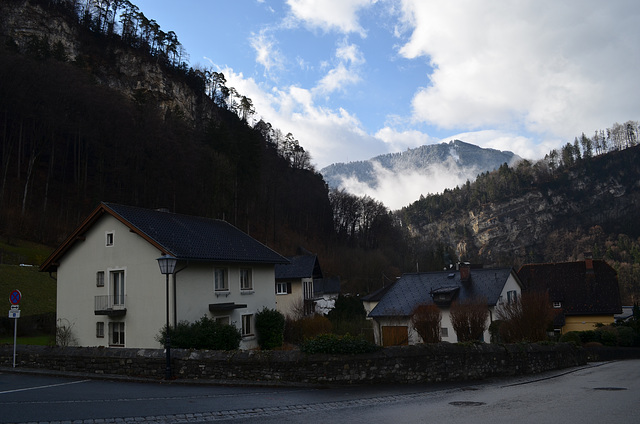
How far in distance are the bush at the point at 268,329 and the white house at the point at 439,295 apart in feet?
33.1

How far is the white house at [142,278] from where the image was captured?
2548cm

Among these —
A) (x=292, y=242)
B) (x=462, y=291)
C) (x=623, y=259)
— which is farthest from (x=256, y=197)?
(x=623, y=259)

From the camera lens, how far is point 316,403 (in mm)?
12320

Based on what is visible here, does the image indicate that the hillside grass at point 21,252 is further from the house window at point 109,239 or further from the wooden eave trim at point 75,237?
the house window at point 109,239

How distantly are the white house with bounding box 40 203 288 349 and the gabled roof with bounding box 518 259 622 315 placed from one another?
3360 centimetres

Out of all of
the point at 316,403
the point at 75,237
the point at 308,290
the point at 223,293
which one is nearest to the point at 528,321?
the point at 223,293

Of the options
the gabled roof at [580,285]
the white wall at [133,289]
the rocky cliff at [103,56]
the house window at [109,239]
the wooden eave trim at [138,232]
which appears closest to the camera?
the wooden eave trim at [138,232]

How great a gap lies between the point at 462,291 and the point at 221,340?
25.0 m

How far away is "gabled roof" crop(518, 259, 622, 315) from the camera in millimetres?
52156

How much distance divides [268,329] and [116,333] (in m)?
8.51

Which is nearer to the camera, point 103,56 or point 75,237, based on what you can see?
point 75,237

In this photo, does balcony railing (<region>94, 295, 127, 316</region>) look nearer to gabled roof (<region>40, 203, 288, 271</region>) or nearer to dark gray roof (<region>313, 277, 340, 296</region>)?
gabled roof (<region>40, 203, 288, 271</region>)

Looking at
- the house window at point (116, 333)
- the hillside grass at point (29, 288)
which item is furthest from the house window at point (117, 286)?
the hillside grass at point (29, 288)

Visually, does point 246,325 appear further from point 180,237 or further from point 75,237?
point 75,237
